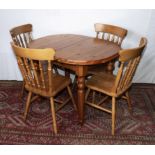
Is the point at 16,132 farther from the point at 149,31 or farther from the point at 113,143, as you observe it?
the point at 149,31

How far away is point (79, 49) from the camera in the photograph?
2207 mm

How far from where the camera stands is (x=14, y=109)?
2.59 m

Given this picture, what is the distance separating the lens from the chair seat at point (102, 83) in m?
2.10

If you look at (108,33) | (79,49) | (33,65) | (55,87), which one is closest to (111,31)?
(108,33)

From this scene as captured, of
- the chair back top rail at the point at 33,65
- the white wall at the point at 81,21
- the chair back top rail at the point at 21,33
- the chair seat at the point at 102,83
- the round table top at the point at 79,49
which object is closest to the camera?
the chair back top rail at the point at 33,65

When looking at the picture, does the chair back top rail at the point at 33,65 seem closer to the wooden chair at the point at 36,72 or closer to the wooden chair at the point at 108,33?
the wooden chair at the point at 36,72

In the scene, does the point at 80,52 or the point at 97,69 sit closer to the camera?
the point at 80,52

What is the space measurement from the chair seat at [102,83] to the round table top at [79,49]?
300mm

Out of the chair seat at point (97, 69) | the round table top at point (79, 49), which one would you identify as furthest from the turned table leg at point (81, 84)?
the chair seat at point (97, 69)

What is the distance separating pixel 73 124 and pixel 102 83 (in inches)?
22.7

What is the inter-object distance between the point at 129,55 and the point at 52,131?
1141 millimetres

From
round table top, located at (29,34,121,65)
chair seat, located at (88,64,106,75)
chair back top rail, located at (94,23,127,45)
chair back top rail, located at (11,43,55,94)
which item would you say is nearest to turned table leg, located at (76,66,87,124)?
round table top, located at (29,34,121,65)

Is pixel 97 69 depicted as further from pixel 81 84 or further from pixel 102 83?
pixel 81 84

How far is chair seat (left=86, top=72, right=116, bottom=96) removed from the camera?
6.89 feet
